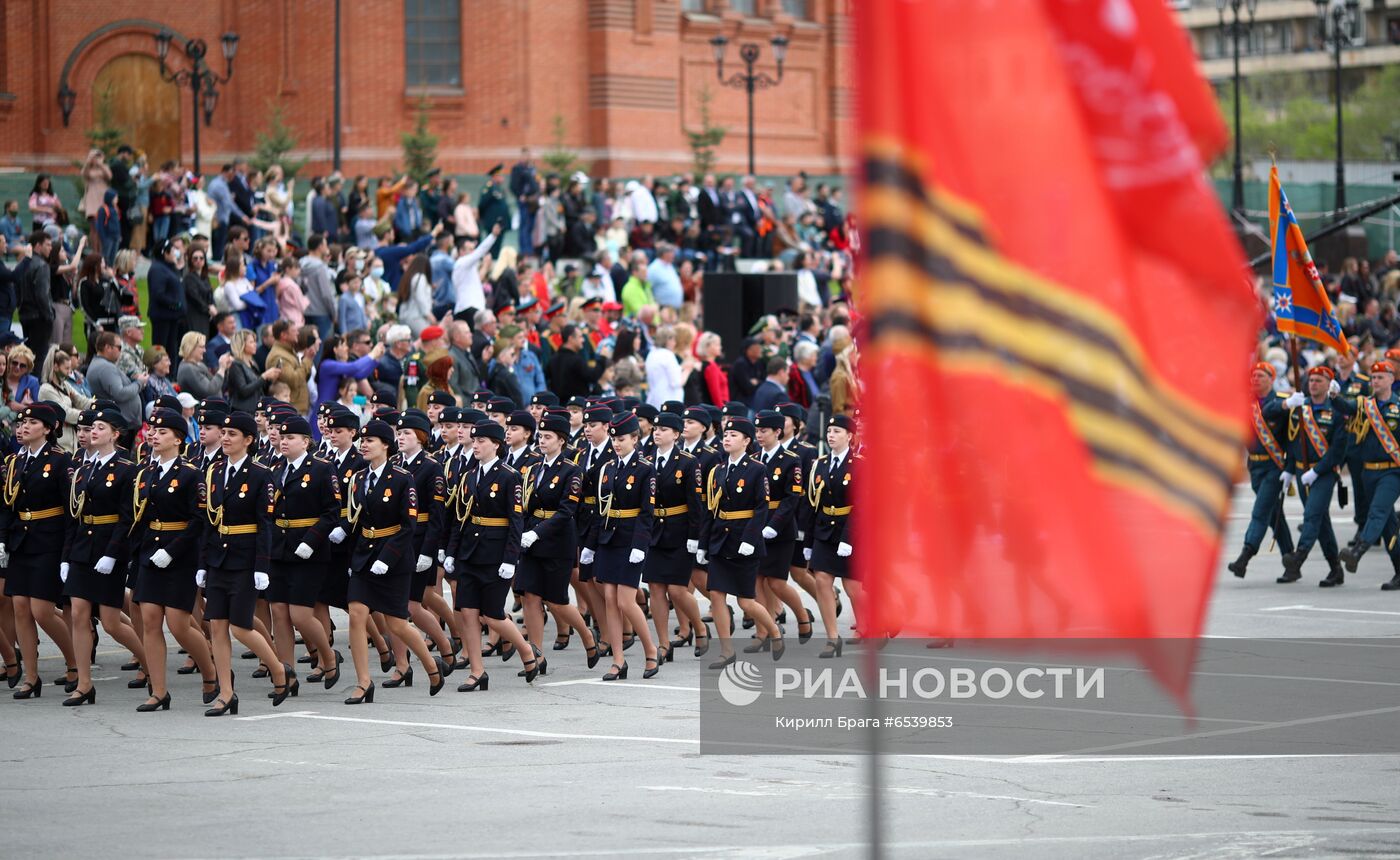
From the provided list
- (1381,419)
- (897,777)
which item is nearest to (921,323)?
(897,777)

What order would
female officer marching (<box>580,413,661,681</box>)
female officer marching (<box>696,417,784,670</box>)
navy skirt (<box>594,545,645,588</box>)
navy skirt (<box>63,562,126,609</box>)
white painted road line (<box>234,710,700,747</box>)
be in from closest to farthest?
white painted road line (<box>234,710,700,747</box>) < navy skirt (<box>63,562,126,609</box>) < female officer marching (<box>580,413,661,681</box>) < navy skirt (<box>594,545,645,588</box>) < female officer marching (<box>696,417,784,670</box>)

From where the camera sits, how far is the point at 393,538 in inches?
563

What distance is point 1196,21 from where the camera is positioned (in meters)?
104

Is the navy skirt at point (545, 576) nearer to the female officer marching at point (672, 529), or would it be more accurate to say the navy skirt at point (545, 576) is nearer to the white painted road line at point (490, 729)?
the female officer marching at point (672, 529)

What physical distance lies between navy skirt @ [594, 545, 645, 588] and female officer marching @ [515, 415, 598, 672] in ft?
0.78

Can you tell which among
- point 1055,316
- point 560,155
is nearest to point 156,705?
point 1055,316

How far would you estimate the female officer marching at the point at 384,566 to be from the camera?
1408 cm

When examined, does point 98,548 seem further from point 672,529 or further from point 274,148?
point 274,148

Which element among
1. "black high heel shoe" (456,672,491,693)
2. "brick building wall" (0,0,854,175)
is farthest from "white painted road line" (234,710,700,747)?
"brick building wall" (0,0,854,175)

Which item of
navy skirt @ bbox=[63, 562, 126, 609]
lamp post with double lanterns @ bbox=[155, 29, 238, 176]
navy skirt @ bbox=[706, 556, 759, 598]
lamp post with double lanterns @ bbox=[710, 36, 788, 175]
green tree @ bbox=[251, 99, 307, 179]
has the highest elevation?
lamp post with double lanterns @ bbox=[710, 36, 788, 175]

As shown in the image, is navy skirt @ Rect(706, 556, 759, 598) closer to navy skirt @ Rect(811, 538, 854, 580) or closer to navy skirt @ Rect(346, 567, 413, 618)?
navy skirt @ Rect(811, 538, 854, 580)

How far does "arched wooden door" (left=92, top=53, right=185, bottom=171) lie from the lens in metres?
44.3

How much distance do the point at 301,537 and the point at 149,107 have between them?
106 feet

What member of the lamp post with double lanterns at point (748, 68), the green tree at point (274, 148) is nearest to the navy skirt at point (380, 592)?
the green tree at point (274, 148)
